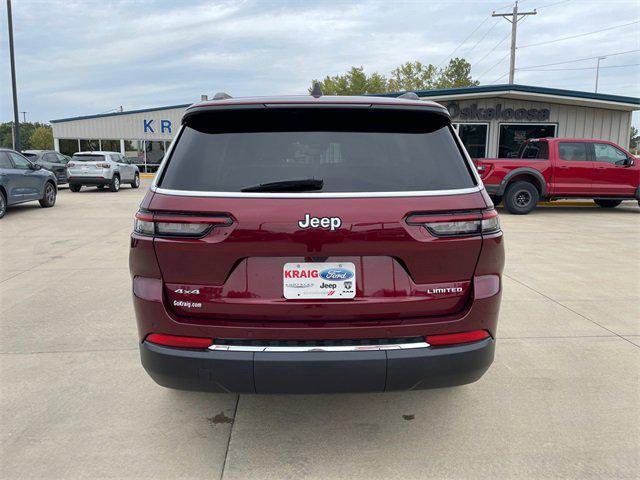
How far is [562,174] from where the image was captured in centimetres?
1253

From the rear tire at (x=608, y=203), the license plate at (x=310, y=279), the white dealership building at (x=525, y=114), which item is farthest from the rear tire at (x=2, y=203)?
the rear tire at (x=608, y=203)

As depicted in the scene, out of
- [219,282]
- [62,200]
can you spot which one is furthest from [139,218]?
[62,200]

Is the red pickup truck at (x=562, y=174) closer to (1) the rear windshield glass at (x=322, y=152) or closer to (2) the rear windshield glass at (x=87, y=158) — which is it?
(1) the rear windshield glass at (x=322, y=152)

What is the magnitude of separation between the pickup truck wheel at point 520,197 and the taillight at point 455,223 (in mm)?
10973

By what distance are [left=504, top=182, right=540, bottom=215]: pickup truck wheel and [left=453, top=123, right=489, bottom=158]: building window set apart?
226 inches

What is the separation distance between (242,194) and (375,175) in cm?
64

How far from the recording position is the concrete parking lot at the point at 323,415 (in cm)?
251

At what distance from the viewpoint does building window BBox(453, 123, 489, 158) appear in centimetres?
1812

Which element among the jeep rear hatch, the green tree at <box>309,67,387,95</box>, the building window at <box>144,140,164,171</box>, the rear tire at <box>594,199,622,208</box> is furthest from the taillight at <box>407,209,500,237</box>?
the green tree at <box>309,67,387,95</box>

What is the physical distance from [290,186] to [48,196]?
13.6m

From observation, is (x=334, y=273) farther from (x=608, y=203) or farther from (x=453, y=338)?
(x=608, y=203)

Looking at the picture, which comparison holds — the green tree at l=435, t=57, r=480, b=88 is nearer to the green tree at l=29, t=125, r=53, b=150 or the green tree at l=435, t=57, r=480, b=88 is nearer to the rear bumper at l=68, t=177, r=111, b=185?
the rear bumper at l=68, t=177, r=111, b=185

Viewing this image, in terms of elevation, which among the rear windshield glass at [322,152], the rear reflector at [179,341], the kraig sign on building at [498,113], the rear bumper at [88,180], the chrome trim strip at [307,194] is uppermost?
the kraig sign on building at [498,113]

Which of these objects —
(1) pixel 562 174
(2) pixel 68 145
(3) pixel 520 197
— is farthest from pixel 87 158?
(2) pixel 68 145
